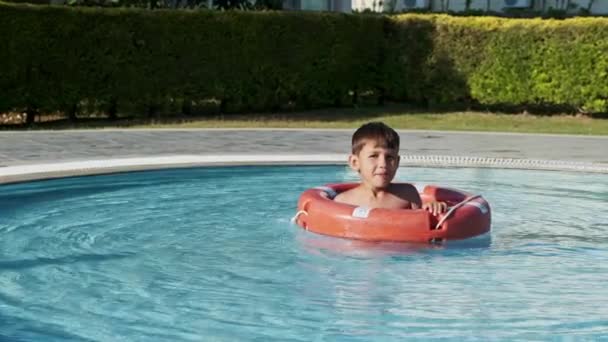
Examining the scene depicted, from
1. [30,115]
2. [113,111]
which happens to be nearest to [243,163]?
[30,115]

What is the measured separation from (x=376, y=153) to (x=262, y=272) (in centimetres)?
143

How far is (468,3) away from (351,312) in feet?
101

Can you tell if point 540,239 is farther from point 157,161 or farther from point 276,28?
point 276,28

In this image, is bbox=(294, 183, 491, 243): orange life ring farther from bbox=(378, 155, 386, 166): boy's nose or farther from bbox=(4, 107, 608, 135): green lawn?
bbox=(4, 107, 608, 135): green lawn

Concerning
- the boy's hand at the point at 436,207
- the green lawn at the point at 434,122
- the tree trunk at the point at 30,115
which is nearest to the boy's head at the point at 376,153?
the boy's hand at the point at 436,207

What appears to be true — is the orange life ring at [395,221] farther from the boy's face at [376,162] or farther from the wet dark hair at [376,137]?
the wet dark hair at [376,137]

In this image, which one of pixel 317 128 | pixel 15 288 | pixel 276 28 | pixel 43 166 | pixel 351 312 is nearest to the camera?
pixel 351 312

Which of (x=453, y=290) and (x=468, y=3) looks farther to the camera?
(x=468, y=3)

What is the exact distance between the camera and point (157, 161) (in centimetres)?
1298

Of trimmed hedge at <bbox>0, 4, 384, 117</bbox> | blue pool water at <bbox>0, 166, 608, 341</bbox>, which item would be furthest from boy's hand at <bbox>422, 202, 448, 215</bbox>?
trimmed hedge at <bbox>0, 4, 384, 117</bbox>

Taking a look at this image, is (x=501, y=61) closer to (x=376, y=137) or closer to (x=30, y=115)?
(x=30, y=115)

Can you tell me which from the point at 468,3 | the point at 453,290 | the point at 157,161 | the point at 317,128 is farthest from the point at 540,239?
the point at 468,3

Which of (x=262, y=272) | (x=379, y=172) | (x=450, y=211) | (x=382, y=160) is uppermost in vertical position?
(x=382, y=160)

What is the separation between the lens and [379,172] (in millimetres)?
8484
